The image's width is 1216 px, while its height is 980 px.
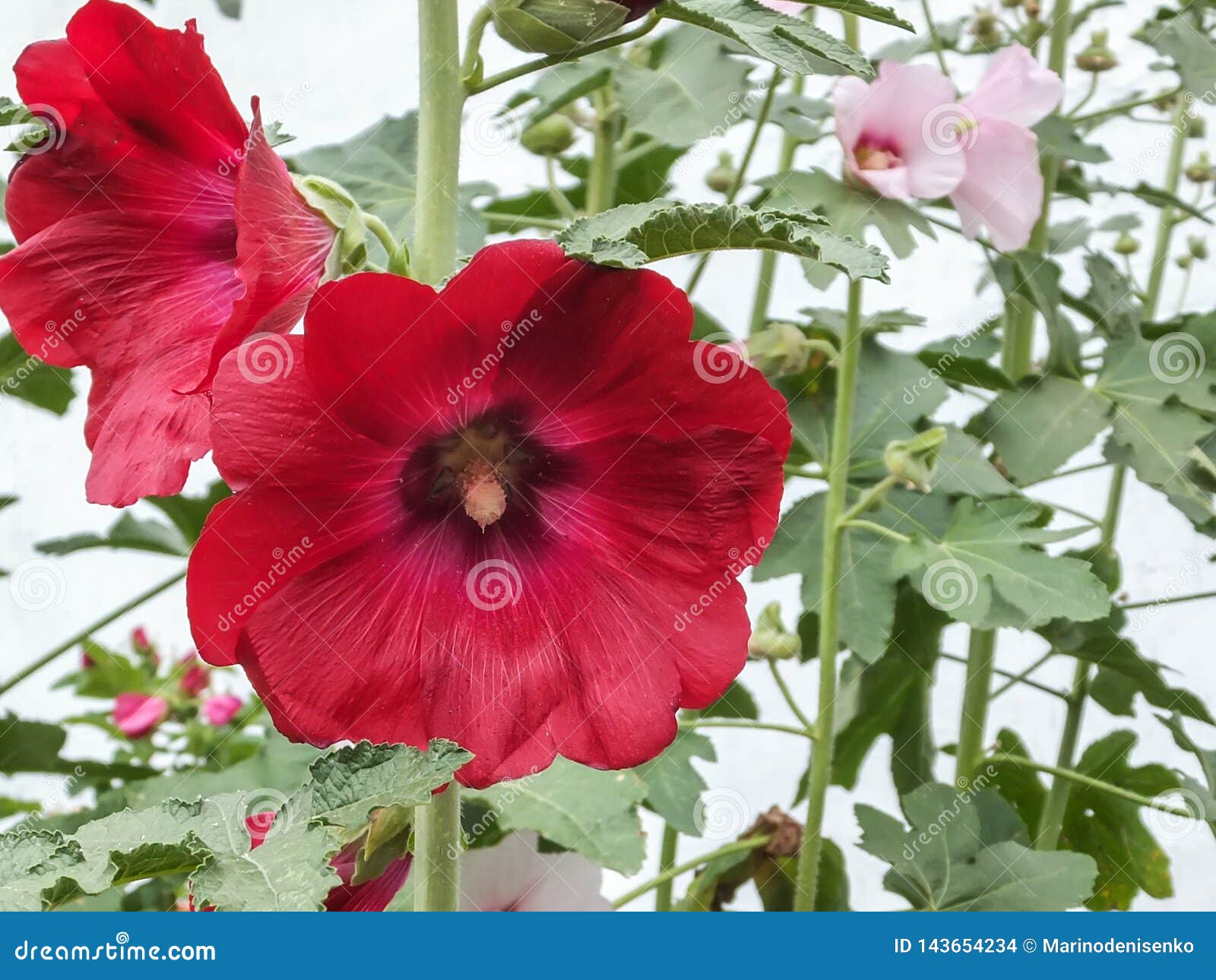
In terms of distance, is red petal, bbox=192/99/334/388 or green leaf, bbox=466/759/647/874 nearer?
red petal, bbox=192/99/334/388

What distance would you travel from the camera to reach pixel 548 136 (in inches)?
37.9

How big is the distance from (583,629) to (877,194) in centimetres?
61

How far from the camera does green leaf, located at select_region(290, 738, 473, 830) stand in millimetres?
395

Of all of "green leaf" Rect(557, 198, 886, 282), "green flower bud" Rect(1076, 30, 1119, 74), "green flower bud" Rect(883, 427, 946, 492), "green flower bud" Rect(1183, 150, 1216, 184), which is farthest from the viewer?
"green flower bud" Rect(1183, 150, 1216, 184)

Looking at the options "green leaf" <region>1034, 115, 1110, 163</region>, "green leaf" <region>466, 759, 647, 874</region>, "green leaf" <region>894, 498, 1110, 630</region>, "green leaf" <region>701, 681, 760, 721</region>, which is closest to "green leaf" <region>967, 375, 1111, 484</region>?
"green leaf" <region>894, 498, 1110, 630</region>

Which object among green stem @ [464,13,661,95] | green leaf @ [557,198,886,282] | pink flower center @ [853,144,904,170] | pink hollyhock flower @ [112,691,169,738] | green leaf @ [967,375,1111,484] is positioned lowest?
green leaf @ [557,198,886,282]

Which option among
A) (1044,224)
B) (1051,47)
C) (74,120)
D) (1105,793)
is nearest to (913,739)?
(1105,793)

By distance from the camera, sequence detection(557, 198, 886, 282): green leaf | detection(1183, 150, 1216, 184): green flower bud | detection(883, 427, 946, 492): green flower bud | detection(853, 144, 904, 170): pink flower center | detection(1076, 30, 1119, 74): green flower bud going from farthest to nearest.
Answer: detection(1183, 150, 1216, 184): green flower bud, detection(1076, 30, 1119, 74): green flower bud, detection(853, 144, 904, 170): pink flower center, detection(883, 427, 946, 492): green flower bud, detection(557, 198, 886, 282): green leaf

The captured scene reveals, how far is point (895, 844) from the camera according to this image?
87 cm

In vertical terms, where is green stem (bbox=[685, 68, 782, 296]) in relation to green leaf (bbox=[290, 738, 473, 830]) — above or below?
above

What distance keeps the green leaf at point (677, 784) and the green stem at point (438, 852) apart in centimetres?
38

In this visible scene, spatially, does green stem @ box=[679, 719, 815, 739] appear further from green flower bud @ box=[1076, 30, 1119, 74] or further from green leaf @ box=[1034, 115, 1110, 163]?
green flower bud @ box=[1076, 30, 1119, 74]

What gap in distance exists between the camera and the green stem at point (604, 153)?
992 mm

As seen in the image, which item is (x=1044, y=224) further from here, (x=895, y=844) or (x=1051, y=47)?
(x=895, y=844)
